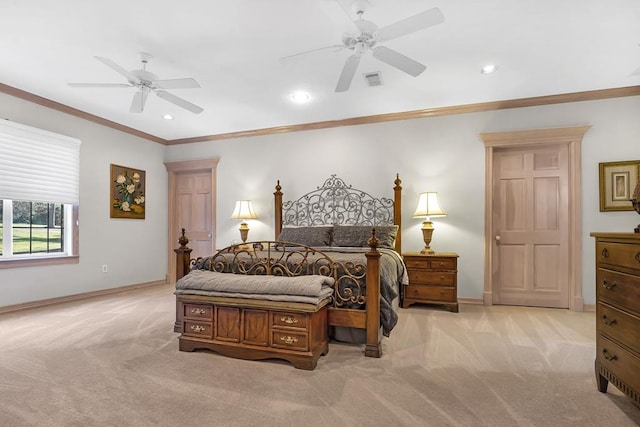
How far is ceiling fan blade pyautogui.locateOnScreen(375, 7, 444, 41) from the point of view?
6.88 feet

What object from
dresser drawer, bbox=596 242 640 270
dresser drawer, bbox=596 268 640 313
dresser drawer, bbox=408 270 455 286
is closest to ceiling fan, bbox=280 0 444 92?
dresser drawer, bbox=596 242 640 270

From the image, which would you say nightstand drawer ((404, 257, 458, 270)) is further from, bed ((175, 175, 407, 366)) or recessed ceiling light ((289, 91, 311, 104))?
recessed ceiling light ((289, 91, 311, 104))

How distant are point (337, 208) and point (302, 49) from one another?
251 centimetres

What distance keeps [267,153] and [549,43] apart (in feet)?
12.8

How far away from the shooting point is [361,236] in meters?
4.18

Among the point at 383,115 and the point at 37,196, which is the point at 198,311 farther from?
the point at 383,115

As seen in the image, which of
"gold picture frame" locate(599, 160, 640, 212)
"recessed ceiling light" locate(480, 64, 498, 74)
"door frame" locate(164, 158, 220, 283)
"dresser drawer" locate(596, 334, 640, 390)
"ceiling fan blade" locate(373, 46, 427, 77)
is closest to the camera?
"dresser drawer" locate(596, 334, 640, 390)

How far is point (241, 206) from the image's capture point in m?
5.36

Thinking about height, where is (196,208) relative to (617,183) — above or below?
below

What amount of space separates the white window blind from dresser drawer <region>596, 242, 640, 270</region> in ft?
18.4

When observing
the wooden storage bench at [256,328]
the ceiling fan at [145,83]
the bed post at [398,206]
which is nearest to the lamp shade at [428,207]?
the bed post at [398,206]

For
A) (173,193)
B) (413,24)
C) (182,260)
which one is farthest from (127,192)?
(413,24)

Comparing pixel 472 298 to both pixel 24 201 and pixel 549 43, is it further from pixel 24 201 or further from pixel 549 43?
pixel 24 201

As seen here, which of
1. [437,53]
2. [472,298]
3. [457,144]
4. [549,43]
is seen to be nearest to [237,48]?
[437,53]
